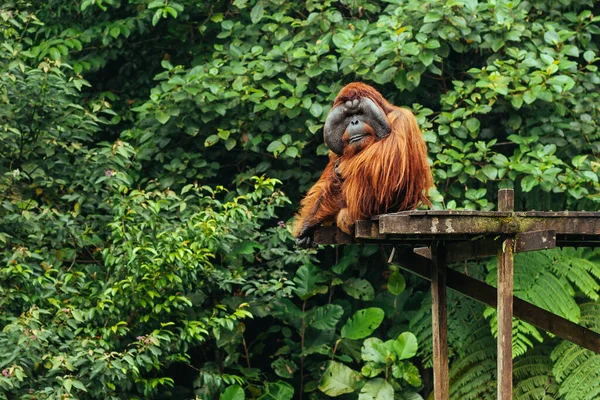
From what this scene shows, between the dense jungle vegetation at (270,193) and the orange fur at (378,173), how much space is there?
1.99 meters

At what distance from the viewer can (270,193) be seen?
832 cm

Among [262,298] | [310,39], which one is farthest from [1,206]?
[310,39]

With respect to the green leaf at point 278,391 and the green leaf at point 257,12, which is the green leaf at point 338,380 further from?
the green leaf at point 257,12

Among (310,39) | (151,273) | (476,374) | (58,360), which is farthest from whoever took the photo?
(310,39)

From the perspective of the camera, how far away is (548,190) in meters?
7.80

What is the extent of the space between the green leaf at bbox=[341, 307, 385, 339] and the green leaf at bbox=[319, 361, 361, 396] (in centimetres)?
25

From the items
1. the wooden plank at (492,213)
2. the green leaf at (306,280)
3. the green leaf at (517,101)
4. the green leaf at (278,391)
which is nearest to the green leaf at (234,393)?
the green leaf at (278,391)

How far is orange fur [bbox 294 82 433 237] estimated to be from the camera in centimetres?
535

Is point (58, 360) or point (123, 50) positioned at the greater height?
point (123, 50)

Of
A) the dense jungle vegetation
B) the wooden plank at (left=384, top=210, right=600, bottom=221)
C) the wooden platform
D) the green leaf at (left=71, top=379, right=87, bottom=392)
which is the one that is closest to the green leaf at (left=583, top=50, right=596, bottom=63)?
the dense jungle vegetation

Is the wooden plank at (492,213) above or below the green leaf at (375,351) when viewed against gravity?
above

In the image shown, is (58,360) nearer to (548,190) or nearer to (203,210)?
(203,210)

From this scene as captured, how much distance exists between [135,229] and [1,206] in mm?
1066

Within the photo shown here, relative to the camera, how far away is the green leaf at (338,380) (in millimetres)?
8180
